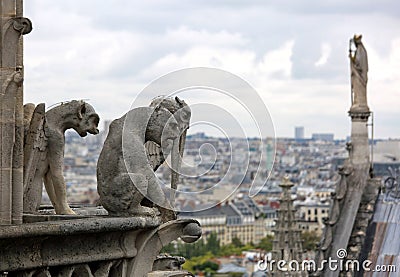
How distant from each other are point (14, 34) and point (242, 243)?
13681cm

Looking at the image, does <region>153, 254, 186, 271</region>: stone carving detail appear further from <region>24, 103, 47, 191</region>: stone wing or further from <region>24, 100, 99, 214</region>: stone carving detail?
<region>24, 103, 47, 191</region>: stone wing

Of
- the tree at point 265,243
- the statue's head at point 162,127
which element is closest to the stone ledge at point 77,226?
the statue's head at point 162,127

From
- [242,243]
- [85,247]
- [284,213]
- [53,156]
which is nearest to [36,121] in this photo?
[53,156]

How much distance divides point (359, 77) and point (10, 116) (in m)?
21.5

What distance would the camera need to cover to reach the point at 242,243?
143 m

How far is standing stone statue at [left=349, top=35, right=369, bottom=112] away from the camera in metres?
27.9

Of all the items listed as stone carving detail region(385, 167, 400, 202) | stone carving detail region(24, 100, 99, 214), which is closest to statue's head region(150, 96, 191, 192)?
stone carving detail region(24, 100, 99, 214)

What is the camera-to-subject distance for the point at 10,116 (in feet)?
23.1

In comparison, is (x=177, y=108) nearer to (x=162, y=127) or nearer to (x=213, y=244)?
(x=162, y=127)

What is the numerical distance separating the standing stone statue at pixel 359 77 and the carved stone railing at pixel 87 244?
20.6 meters

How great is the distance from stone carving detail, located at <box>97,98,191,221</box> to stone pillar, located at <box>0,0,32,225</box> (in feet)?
1.89

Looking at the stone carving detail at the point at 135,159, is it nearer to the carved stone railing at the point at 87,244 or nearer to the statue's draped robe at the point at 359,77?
the carved stone railing at the point at 87,244

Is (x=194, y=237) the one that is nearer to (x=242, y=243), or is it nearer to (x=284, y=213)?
(x=284, y=213)

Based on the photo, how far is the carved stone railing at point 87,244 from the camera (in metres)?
6.87
